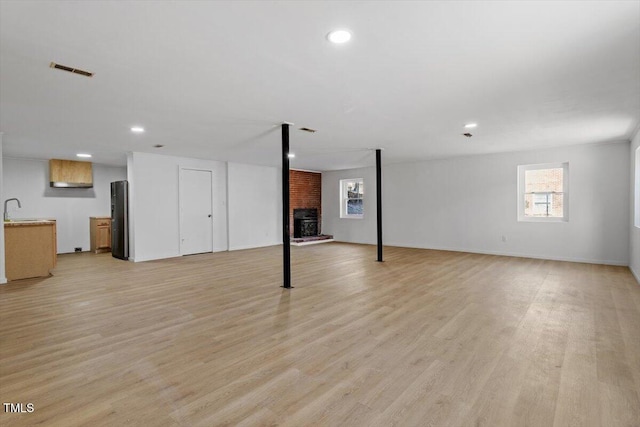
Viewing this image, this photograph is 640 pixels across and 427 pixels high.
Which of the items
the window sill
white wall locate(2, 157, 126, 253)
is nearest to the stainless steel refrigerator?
white wall locate(2, 157, 126, 253)

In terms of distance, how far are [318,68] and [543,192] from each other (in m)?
6.57

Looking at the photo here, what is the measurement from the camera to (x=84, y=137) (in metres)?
5.55

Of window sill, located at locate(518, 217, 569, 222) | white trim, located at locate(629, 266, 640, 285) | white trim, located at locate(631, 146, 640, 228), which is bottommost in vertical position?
white trim, located at locate(629, 266, 640, 285)

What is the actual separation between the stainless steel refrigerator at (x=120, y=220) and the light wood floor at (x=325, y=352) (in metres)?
2.26

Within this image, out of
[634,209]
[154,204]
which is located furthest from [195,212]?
[634,209]

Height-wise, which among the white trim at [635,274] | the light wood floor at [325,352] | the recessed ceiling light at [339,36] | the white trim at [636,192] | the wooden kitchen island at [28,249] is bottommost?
the light wood floor at [325,352]

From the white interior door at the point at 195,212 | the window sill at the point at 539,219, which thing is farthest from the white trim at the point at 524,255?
the white interior door at the point at 195,212

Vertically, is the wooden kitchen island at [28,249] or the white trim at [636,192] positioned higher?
the white trim at [636,192]

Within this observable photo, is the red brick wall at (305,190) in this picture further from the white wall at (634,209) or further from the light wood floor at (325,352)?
the white wall at (634,209)

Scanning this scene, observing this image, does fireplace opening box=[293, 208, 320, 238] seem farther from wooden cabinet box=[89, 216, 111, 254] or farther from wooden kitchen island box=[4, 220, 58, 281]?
wooden kitchen island box=[4, 220, 58, 281]

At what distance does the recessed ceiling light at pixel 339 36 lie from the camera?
7.32ft

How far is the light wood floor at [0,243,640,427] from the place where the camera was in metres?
1.85

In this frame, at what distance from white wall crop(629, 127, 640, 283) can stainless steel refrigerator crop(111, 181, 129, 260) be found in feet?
30.8

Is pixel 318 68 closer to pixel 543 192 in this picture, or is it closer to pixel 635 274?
pixel 635 274
